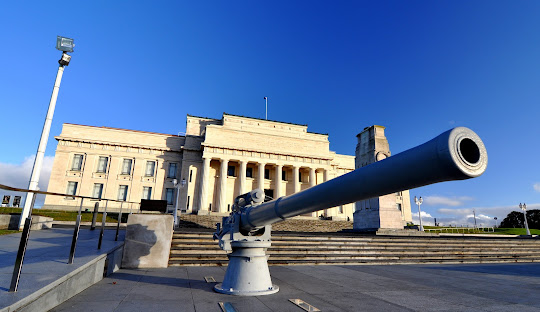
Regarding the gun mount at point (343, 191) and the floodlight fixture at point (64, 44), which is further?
the floodlight fixture at point (64, 44)

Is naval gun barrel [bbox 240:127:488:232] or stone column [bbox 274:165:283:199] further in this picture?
stone column [bbox 274:165:283:199]

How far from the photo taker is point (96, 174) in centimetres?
3697

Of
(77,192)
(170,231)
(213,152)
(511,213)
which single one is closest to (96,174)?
(77,192)

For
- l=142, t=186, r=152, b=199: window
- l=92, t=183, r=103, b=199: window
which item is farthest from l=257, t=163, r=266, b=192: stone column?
l=92, t=183, r=103, b=199: window

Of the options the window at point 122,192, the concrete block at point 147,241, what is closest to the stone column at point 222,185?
the window at point 122,192

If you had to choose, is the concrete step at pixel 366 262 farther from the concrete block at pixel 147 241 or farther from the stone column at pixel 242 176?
the stone column at pixel 242 176

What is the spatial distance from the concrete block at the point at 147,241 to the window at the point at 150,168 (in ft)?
109

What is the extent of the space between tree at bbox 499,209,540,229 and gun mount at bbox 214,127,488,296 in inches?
2954

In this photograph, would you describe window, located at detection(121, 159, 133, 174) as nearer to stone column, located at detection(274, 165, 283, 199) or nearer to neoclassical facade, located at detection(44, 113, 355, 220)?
neoclassical facade, located at detection(44, 113, 355, 220)

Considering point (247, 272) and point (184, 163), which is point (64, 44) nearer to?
point (247, 272)

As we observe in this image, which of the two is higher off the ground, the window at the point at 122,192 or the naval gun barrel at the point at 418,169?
the window at the point at 122,192

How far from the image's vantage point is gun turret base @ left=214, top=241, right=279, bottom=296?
191 inches

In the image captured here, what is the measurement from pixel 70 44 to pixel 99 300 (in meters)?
15.8

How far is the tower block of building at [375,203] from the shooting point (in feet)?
54.5
